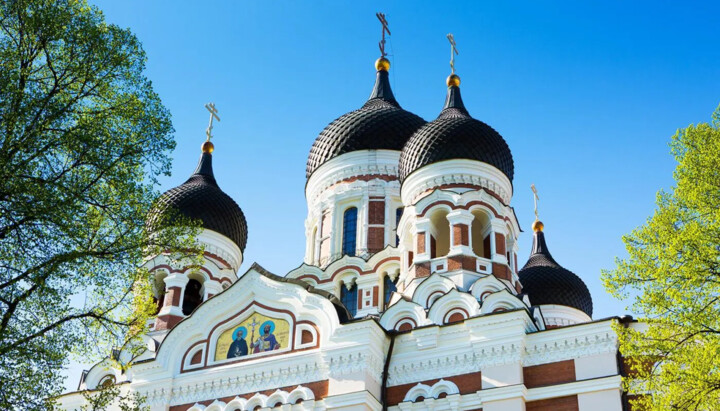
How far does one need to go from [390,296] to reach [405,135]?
15.7ft

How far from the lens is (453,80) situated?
21.4 m

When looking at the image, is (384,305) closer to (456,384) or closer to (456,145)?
(456,145)

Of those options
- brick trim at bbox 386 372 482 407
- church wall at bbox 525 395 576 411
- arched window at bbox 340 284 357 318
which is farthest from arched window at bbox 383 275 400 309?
church wall at bbox 525 395 576 411

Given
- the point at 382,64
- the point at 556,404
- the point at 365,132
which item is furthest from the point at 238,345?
the point at 382,64

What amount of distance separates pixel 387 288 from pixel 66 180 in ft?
34.6

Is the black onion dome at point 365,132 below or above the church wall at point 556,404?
above

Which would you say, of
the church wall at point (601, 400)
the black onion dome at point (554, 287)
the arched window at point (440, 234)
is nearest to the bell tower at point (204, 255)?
the arched window at point (440, 234)

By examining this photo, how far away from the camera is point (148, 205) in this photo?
9953 millimetres

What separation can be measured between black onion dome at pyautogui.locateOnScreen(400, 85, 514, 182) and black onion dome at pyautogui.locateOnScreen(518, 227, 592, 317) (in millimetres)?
4301

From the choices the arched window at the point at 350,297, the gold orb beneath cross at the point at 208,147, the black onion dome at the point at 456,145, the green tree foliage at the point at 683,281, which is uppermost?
the gold orb beneath cross at the point at 208,147

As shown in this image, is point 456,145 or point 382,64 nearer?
point 456,145

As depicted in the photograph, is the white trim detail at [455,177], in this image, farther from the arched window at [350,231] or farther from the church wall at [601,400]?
the church wall at [601,400]

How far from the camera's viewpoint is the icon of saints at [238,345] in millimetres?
15430

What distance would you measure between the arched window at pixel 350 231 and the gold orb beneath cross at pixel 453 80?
394 cm
